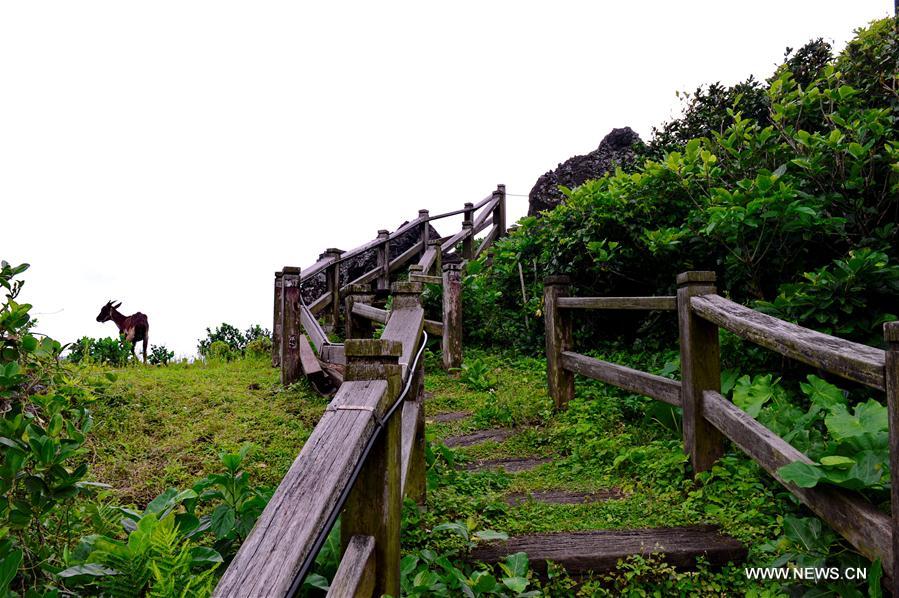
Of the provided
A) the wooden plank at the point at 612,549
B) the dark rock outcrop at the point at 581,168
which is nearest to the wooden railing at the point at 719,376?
the wooden plank at the point at 612,549

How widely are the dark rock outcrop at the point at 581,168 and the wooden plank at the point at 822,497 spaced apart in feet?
32.6

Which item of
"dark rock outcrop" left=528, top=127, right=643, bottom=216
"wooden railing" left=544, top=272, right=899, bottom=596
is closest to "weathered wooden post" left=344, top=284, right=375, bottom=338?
"wooden railing" left=544, top=272, right=899, bottom=596

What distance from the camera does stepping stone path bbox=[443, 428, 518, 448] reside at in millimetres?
4711

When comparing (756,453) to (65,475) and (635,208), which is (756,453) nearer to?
(65,475)

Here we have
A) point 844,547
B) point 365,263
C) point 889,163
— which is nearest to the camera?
point 844,547

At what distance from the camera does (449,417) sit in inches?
216

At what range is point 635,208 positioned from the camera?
18.9 ft

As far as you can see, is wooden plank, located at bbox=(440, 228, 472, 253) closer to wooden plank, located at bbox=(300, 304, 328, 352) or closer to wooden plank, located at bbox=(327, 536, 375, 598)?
wooden plank, located at bbox=(300, 304, 328, 352)

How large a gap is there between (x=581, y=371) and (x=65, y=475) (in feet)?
12.3

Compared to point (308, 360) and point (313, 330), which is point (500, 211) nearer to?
point (308, 360)

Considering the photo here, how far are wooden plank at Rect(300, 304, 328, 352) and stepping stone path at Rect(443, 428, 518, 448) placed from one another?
1610 millimetres

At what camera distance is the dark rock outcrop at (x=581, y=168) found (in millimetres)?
12641

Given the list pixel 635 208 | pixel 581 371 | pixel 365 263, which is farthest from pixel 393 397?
pixel 365 263

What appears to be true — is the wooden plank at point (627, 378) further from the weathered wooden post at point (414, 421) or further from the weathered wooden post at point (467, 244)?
the weathered wooden post at point (467, 244)
